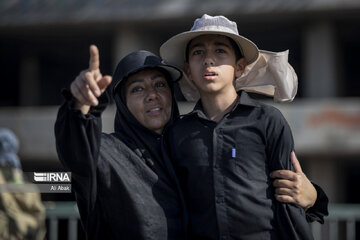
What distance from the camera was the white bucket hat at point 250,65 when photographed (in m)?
2.95

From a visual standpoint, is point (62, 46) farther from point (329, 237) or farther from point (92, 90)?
point (92, 90)

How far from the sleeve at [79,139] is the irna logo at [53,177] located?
470 mm

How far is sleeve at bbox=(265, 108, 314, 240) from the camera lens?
8.88 feet

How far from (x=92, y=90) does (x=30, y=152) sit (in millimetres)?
13437

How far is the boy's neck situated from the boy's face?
31mm

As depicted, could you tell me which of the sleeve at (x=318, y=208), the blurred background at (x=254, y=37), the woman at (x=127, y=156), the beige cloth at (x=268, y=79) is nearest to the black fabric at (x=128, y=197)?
the woman at (x=127, y=156)

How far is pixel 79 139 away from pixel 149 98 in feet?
2.15

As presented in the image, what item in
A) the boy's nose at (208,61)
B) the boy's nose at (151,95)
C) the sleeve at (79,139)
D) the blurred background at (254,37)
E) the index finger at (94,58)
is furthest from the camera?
the blurred background at (254,37)

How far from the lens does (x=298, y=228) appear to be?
2.71 m

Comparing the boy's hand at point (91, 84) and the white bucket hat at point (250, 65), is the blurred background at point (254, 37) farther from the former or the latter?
the boy's hand at point (91, 84)

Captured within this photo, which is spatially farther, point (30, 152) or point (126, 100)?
point (30, 152)

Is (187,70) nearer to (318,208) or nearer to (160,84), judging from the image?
(160,84)

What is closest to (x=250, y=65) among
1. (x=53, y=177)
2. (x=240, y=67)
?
(x=240, y=67)

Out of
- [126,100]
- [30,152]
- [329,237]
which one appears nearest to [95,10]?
[30,152]
